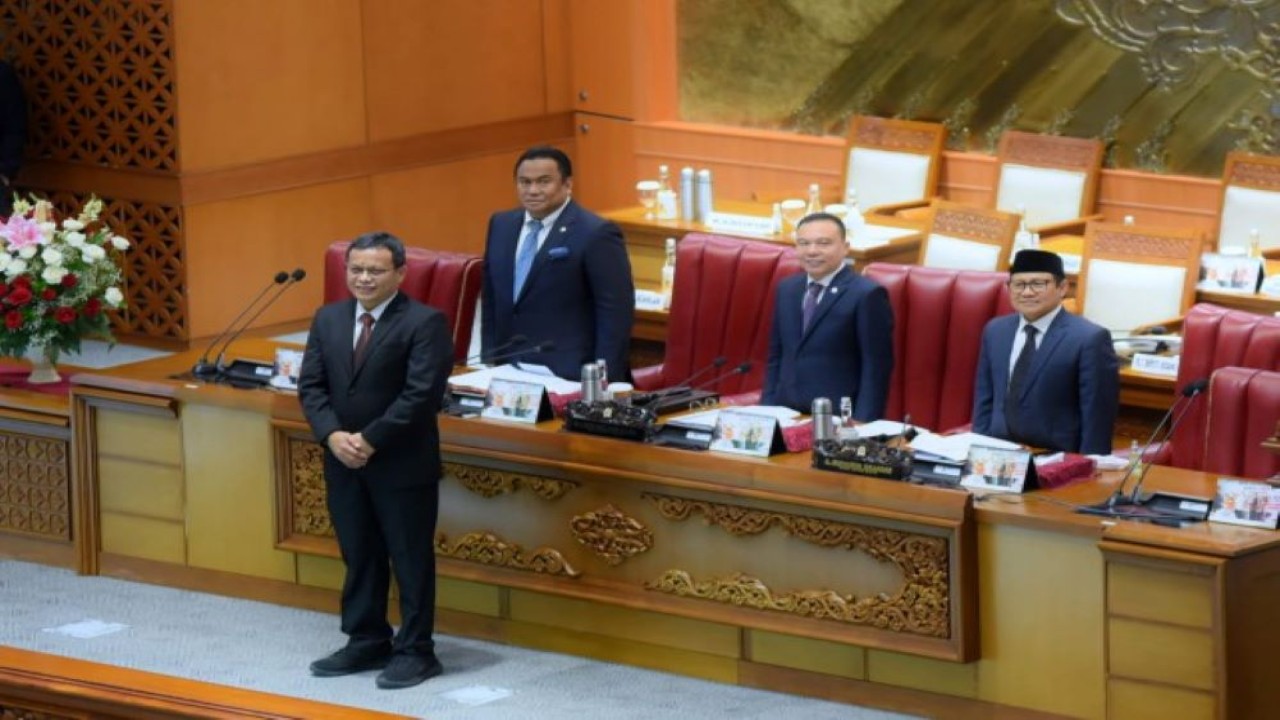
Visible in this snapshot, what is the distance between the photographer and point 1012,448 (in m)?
6.49

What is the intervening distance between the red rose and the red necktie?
172 cm

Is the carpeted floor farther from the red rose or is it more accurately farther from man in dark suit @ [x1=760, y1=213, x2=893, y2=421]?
man in dark suit @ [x1=760, y1=213, x2=893, y2=421]

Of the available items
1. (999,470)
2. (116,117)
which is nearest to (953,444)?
(999,470)

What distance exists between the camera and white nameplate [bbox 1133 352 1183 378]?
8094mm

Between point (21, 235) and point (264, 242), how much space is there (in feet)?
9.98

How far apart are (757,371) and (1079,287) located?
1.43 meters

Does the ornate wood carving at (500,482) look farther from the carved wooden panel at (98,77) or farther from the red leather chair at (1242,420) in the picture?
the carved wooden panel at (98,77)

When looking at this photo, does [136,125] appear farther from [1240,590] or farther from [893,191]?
[1240,590]

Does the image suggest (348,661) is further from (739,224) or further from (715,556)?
(739,224)

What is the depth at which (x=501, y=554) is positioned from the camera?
715 centimetres

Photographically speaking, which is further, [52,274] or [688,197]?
[688,197]

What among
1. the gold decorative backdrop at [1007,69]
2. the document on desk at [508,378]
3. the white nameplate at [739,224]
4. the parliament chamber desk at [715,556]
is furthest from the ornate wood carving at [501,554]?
the gold decorative backdrop at [1007,69]

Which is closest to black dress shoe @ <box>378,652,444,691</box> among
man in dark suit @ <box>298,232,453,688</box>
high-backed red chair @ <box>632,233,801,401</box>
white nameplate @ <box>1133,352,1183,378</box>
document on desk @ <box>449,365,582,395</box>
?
man in dark suit @ <box>298,232,453,688</box>

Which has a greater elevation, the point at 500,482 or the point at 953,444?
the point at 953,444
